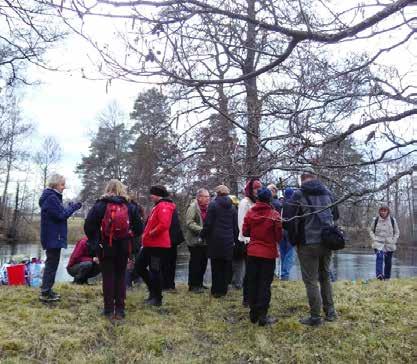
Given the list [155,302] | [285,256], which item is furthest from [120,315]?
[285,256]

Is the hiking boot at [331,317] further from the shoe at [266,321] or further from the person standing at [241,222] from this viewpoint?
the person standing at [241,222]

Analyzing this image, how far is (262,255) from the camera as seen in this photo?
6.24m

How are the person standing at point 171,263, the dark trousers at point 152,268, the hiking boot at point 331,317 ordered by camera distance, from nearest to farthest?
the hiking boot at point 331,317 → the dark trousers at point 152,268 → the person standing at point 171,263

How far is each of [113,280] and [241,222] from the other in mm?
2676

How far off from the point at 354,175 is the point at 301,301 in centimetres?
340

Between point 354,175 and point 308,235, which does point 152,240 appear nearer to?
point 308,235

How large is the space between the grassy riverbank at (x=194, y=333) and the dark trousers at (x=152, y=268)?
0.28m

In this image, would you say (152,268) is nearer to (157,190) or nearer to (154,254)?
(154,254)

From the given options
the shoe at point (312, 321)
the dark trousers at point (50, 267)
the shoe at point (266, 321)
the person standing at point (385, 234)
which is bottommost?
the shoe at point (266, 321)

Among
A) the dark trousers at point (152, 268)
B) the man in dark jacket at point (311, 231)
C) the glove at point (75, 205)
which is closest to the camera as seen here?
the man in dark jacket at point (311, 231)

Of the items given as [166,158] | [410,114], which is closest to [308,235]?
[410,114]

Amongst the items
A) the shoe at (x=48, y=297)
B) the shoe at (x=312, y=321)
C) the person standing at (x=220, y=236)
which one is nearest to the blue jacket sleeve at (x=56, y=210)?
the shoe at (x=48, y=297)

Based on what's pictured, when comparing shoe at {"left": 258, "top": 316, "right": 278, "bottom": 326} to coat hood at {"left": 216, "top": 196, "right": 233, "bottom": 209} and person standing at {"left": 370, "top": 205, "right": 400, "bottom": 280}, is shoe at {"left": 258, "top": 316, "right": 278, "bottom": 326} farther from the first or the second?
person standing at {"left": 370, "top": 205, "right": 400, "bottom": 280}

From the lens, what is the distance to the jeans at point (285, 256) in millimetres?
9695
